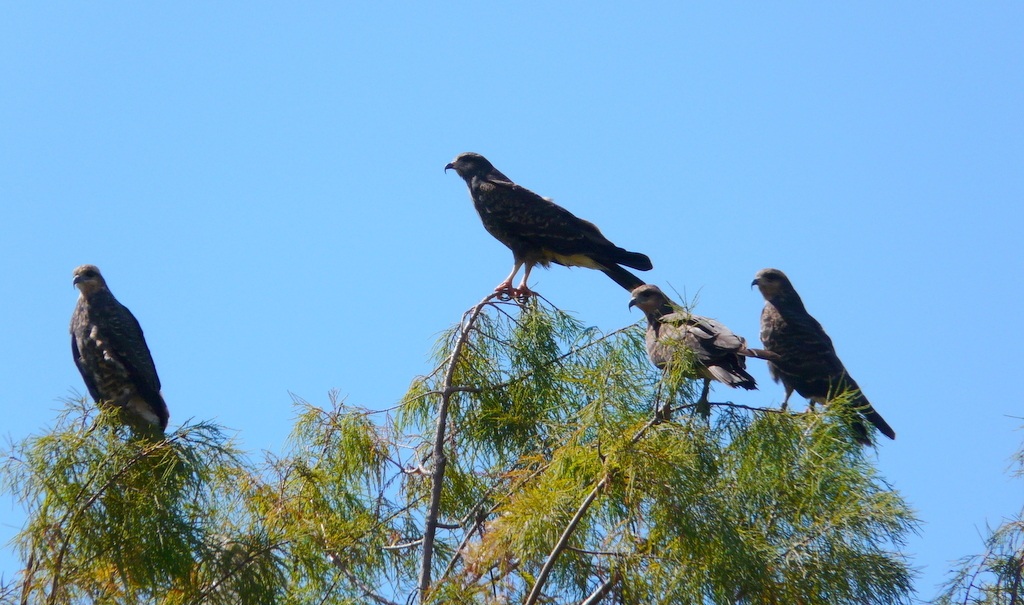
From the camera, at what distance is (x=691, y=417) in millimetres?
5023

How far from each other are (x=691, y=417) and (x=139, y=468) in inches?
110

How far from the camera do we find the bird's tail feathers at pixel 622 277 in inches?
314

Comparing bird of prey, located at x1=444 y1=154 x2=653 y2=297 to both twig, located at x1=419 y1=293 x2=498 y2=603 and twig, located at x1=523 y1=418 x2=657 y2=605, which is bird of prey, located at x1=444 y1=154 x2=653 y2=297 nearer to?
twig, located at x1=419 y1=293 x2=498 y2=603

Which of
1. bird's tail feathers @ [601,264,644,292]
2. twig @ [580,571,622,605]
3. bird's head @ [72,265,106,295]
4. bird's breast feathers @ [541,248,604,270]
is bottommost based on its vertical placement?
twig @ [580,571,622,605]

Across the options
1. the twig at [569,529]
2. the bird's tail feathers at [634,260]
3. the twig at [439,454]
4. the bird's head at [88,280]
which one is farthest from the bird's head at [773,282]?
the bird's head at [88,280]

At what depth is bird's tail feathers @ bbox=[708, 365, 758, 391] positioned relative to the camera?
530cm

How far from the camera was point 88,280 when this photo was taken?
729 cm

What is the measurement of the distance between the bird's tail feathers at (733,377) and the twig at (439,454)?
→ 1597 millimetres

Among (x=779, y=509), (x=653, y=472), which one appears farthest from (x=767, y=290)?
(x=653, y=472)

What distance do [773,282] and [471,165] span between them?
278 cm

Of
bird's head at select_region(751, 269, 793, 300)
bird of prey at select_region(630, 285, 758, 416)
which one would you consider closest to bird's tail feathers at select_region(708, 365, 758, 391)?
bird of prey at select_region(630, 285, 758, 416)

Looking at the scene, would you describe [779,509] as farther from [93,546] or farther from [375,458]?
[93,546]

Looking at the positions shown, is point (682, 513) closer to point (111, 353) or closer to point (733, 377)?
point (733, 377)

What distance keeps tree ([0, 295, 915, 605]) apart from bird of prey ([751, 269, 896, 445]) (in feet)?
6.99
